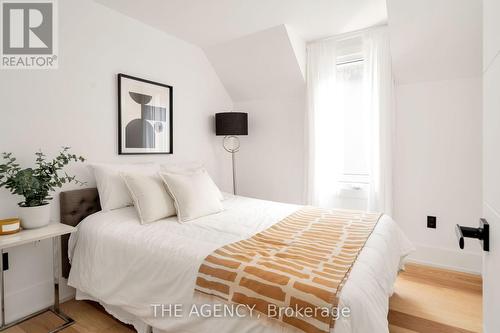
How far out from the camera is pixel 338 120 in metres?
3.23

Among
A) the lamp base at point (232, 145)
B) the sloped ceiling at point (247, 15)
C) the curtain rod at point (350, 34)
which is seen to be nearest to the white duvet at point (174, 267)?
the lamp base at point (232, 145)

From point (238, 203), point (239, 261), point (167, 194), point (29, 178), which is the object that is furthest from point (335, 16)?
point (29, 178)

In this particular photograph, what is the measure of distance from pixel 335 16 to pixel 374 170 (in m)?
1.67

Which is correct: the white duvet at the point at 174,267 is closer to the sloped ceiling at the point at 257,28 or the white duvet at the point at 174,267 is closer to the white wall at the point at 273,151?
the white wall at the point at 273,151

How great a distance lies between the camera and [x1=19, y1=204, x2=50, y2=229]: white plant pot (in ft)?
5.98

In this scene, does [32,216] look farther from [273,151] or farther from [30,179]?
[273,151]

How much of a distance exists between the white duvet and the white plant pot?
272 mm

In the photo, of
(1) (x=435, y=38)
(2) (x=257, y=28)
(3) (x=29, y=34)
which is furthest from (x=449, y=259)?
(3) (x=29, y=34)

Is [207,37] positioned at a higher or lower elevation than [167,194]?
higher

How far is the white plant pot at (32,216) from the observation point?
1.82 metres

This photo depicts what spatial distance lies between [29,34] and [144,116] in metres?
1.07

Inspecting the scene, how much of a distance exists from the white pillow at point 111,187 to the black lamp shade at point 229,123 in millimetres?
1408

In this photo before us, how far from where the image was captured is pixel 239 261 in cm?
137

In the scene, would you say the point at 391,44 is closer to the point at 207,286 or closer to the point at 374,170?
the point at 374,170
